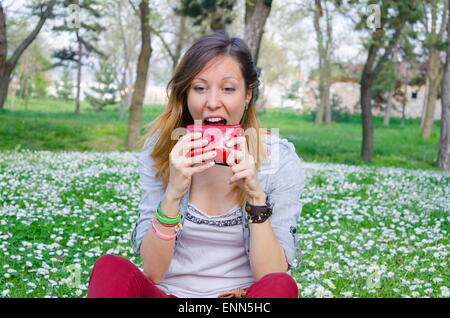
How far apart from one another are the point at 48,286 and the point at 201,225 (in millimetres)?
2164

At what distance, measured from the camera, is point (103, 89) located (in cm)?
4047

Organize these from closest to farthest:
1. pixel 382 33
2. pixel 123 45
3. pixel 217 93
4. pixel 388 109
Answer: pixel 217 93, pixel 382 33, pixel 388 109, pixel 123 45

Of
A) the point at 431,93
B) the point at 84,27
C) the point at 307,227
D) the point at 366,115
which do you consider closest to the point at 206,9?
the point at 366,115

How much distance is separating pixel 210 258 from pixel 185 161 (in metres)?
0.58

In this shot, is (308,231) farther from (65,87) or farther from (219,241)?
(65,87)

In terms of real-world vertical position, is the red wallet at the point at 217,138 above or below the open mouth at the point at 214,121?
below

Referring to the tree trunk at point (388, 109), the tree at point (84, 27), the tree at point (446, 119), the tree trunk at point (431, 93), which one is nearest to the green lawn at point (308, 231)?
the tree at point (446, 119)

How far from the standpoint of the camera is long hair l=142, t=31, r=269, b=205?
270 centimetres

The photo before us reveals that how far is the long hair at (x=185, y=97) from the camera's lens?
8.85 ft

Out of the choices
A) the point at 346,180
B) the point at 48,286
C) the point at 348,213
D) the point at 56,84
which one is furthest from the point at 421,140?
the point at 56,84

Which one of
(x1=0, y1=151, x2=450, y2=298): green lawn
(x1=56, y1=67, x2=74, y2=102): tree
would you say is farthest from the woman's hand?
(x1=56, y1=67, x2=74, y2=102): tree

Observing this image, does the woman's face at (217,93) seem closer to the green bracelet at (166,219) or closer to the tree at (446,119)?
the green bracelet at (166,219)

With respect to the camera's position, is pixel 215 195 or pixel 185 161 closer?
pixel 185 161

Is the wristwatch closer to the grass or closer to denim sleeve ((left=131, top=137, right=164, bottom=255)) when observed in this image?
denim sleeve ((left=131, top=137, right=164, bottom=255))
